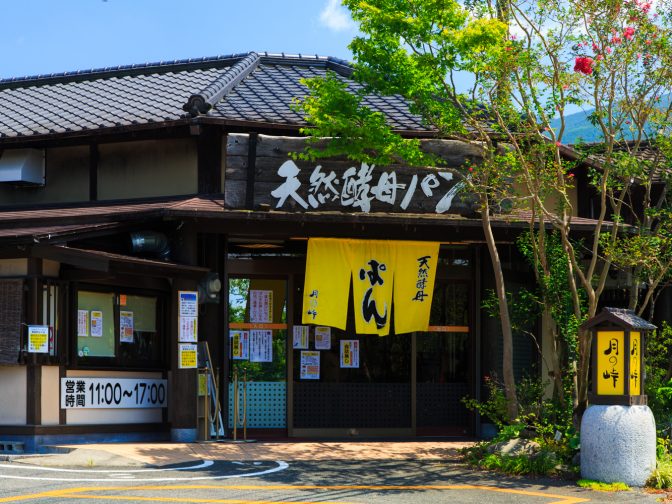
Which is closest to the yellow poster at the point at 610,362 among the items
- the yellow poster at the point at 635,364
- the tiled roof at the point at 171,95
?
the yellow poster at the point at 635,364

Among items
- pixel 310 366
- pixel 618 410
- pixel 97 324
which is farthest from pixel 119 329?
pixel 618 410

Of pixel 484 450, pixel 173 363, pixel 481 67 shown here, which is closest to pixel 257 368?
pixel 173 363

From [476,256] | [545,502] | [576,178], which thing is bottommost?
[545,502]

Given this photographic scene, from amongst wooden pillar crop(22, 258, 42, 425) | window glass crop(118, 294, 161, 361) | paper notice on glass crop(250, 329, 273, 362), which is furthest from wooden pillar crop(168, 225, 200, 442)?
wooden pillar crop(22, 258, 42, 425)

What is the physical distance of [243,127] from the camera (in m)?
16.4

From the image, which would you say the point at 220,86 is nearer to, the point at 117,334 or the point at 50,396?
the point at 117,334

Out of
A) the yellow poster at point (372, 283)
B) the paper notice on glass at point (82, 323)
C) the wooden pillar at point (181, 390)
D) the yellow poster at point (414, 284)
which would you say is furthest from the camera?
A: the yellow poster at point (414, 284)

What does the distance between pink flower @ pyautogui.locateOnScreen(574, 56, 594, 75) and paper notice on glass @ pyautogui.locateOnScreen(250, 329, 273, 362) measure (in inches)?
264

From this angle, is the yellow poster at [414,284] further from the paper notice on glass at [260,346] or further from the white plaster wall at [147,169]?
the white plaster wall at [147,169]

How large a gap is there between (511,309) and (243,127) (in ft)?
16.7

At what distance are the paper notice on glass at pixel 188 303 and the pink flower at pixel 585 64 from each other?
6561 mm

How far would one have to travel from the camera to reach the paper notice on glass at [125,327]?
15531 mm

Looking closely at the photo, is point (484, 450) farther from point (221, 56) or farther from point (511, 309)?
point (221, 56)

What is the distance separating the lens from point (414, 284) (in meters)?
16.8
